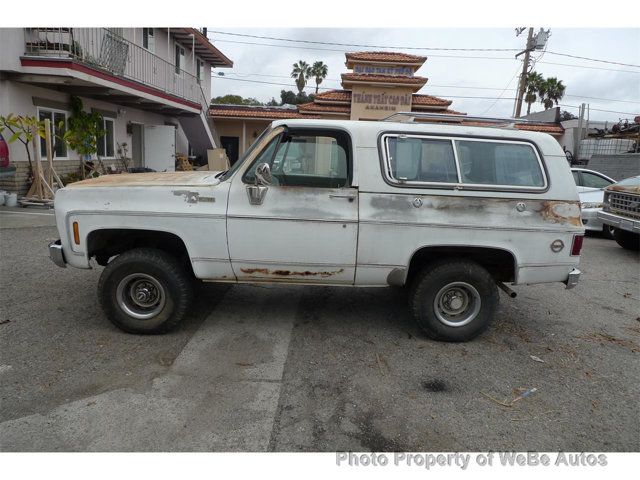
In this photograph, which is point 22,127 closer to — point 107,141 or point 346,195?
point 107,141

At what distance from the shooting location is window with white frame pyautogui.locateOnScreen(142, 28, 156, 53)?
677 inches

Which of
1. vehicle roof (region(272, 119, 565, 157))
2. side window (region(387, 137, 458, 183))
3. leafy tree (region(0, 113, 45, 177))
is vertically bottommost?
side window (region(387, 137, 458, 183))

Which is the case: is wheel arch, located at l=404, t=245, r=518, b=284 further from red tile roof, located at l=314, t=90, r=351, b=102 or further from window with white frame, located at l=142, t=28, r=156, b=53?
window with white frame, located at l=142, t=28, r=156, b=53

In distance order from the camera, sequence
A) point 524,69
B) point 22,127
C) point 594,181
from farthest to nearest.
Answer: point 524,69 → point 594,181 → point 22,127

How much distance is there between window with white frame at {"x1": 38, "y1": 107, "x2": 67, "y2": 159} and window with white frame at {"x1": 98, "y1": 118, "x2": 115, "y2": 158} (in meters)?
1.93

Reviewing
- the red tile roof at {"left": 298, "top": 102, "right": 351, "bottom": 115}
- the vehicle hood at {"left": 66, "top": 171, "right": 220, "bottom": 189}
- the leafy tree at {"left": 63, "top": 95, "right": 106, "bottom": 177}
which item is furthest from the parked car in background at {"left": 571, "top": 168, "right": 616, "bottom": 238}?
the leafy tree at {"left": 63, "top": 95, "right": 106, "bottom": 177}

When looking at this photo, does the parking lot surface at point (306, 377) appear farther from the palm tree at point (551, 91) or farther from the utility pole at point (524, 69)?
the palm tree at point (551, 91)

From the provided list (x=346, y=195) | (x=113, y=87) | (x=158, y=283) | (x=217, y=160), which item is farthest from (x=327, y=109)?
(x=158, y=283)

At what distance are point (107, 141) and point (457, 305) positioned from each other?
14.9 meters

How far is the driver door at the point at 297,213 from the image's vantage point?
13.1ft

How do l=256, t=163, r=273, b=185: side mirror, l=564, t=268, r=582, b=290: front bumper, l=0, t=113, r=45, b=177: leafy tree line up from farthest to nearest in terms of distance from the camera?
l=0, t=113, r=45, b=177: leafy tree < l=564, t=268, r=582, b=290: front bumper < l=256, t=163, r=273, b=185: side mirror

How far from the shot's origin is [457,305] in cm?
429

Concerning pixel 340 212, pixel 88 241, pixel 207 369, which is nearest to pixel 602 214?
pixel 340 212

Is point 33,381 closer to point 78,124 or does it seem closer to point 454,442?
point 454,442
